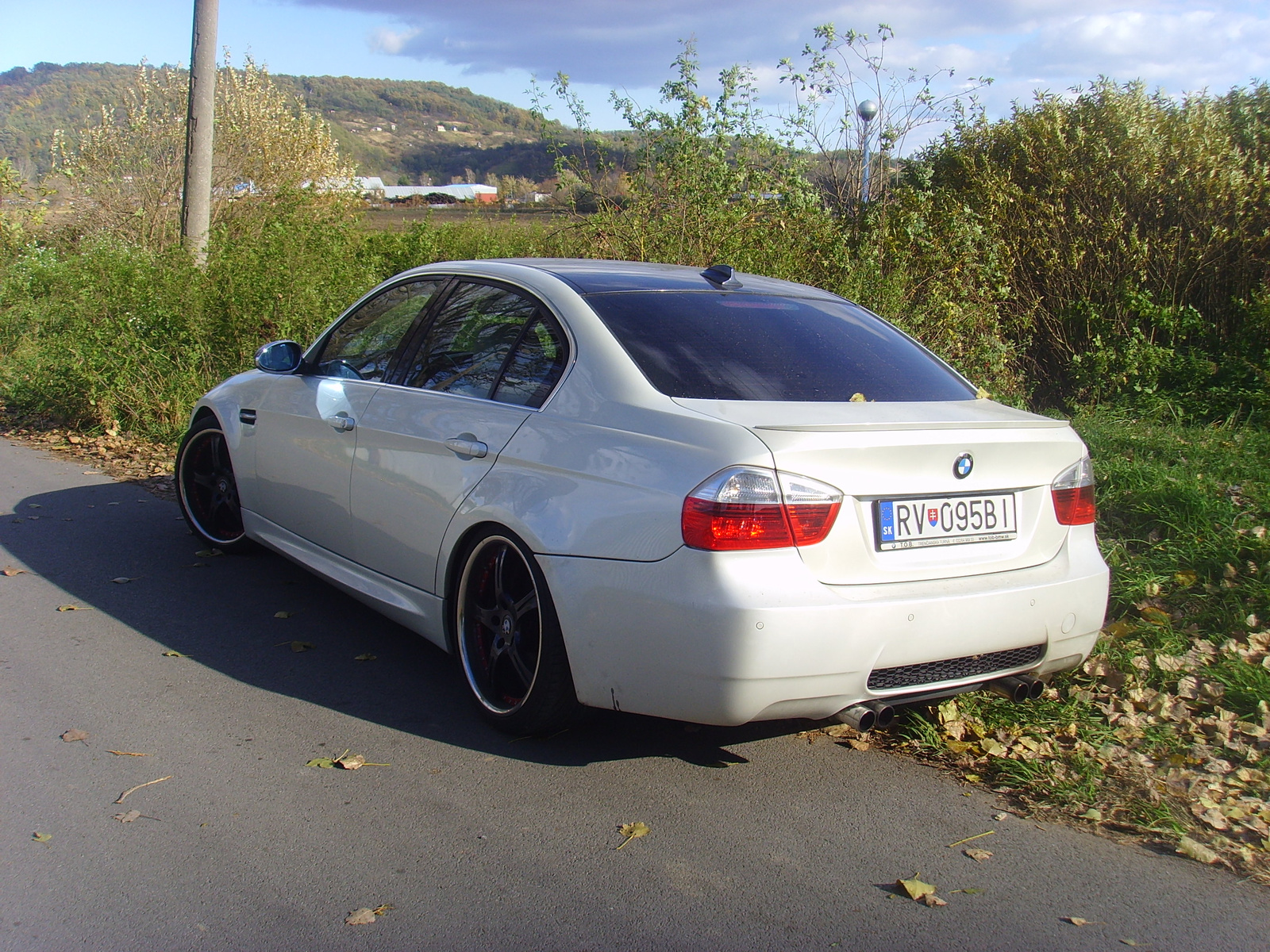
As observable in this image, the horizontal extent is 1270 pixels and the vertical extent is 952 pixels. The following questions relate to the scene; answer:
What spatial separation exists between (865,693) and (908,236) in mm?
Answer: 6639

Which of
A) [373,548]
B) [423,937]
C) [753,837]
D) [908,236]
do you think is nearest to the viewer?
[423,937]

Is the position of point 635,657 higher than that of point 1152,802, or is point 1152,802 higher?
point 635,657

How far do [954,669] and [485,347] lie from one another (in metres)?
2.12

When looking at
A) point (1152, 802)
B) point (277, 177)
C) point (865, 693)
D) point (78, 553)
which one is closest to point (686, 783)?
point (865, 693)

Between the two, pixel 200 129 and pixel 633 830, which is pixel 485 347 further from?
pixel 200 129

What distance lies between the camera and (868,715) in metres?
3.40

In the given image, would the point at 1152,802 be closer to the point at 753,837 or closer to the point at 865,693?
the point at 865,693

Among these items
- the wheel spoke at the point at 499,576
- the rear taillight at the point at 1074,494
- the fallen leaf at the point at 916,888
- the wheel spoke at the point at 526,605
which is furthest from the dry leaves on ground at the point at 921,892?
the wheel spoke at the point at 499,576

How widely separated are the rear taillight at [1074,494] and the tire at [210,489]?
429 cm

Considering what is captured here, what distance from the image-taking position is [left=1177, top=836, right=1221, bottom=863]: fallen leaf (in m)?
3.24

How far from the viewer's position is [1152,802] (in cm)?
358

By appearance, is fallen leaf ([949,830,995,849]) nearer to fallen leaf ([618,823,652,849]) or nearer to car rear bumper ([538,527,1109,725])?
car rear bumper ([538,527,1109,725])

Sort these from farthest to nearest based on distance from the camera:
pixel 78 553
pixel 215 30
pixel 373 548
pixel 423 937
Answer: pixel 215 30
pixel 78 553
pixel 373 548
pixel 423 937

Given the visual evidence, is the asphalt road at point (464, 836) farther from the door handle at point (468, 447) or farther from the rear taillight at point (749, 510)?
the door handle at point (468, 447)
